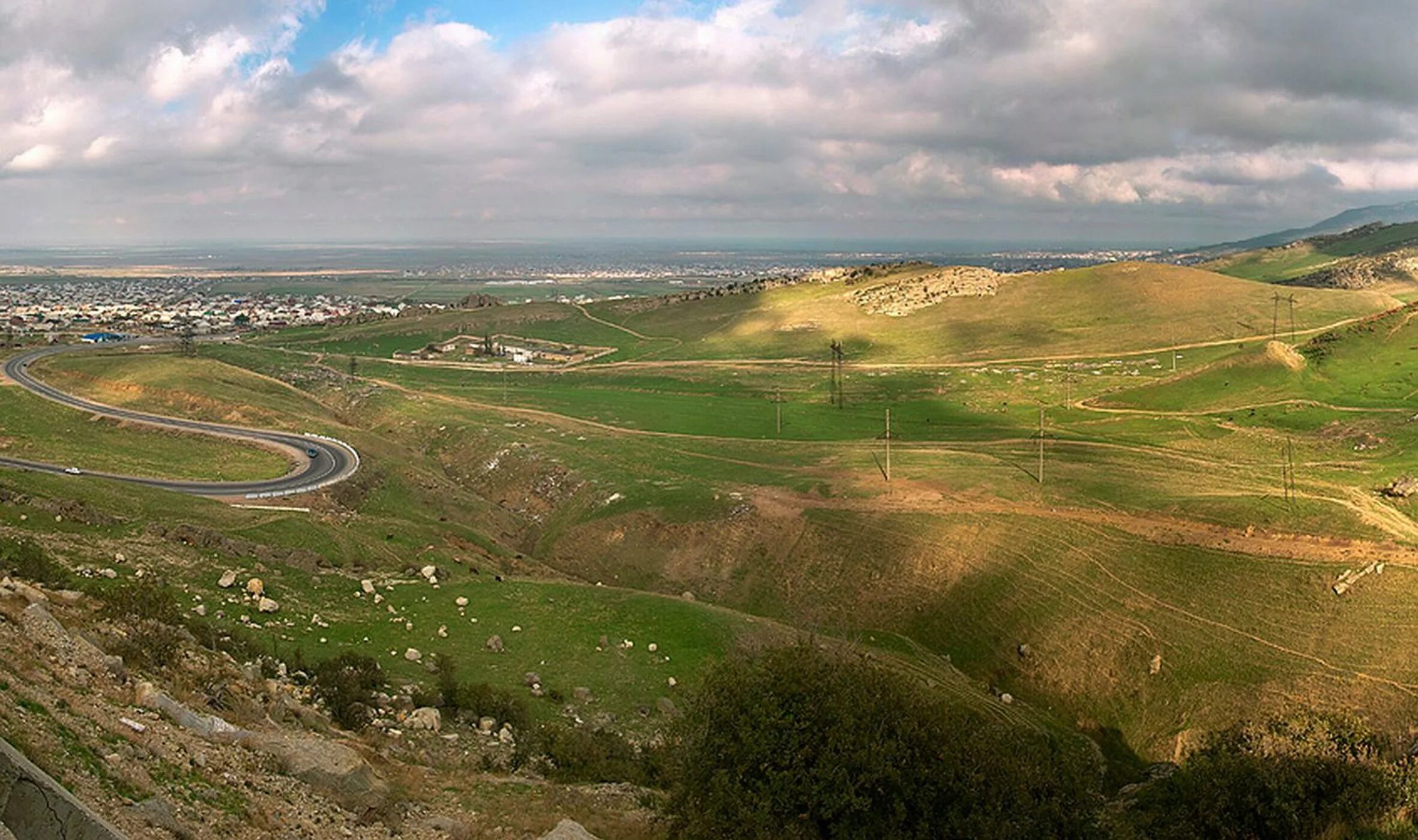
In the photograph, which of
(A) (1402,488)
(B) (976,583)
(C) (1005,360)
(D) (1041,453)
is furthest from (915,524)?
(C) (1005,360)

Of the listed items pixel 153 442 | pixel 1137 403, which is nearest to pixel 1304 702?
pixel 1137 403

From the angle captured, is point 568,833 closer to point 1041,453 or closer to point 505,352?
point 1041,453

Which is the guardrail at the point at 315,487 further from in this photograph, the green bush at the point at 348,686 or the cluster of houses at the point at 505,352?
the cluster of houses at the point at 505,352

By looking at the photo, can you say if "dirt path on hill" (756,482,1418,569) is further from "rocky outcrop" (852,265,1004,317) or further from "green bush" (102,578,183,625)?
"rocky outcrop" (852,265,1004,317)

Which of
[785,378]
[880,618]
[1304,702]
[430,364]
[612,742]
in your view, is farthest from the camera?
[430,364]

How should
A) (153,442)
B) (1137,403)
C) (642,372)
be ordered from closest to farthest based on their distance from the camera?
1. (153,442)
2. (1137,403)
3. (642,372)

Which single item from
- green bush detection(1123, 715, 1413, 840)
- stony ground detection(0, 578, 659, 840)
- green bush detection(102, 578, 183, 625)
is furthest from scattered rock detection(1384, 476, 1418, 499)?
green bush detection(102, 578, 183, 625)

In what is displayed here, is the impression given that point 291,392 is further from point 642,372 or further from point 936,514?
point 936,514
